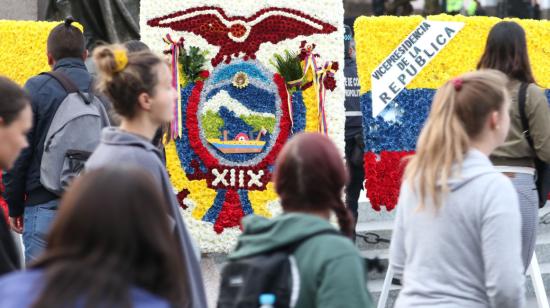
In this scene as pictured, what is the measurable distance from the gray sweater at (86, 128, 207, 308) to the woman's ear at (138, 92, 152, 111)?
0.40ft

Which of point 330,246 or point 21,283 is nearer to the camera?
point 21,283

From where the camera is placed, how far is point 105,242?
196cm

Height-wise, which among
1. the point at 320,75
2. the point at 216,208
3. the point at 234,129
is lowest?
the point at 216,208

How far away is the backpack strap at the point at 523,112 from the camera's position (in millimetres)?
5191

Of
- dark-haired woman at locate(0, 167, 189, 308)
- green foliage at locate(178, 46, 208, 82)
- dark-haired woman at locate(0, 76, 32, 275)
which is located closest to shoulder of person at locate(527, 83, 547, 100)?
green foliage at locate(178, 46, 208, 82)

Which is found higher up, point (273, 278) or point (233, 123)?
point (273, 278)

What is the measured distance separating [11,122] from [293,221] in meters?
1.05

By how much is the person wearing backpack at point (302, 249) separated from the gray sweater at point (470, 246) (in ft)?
1.74

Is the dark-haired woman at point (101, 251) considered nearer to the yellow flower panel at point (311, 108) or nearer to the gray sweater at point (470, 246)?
the gray sweater at point (470, 246)

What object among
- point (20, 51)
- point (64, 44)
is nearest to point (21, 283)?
point (64, 44)

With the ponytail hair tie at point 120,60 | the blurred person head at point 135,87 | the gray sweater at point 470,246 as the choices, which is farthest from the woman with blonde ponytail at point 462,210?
the ponytail hair tie at point 120,60

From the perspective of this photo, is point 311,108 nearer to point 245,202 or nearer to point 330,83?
point 330,83

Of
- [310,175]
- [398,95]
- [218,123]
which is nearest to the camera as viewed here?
[310,175]

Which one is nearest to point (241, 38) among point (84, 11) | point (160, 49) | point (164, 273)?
point (160, 49)
